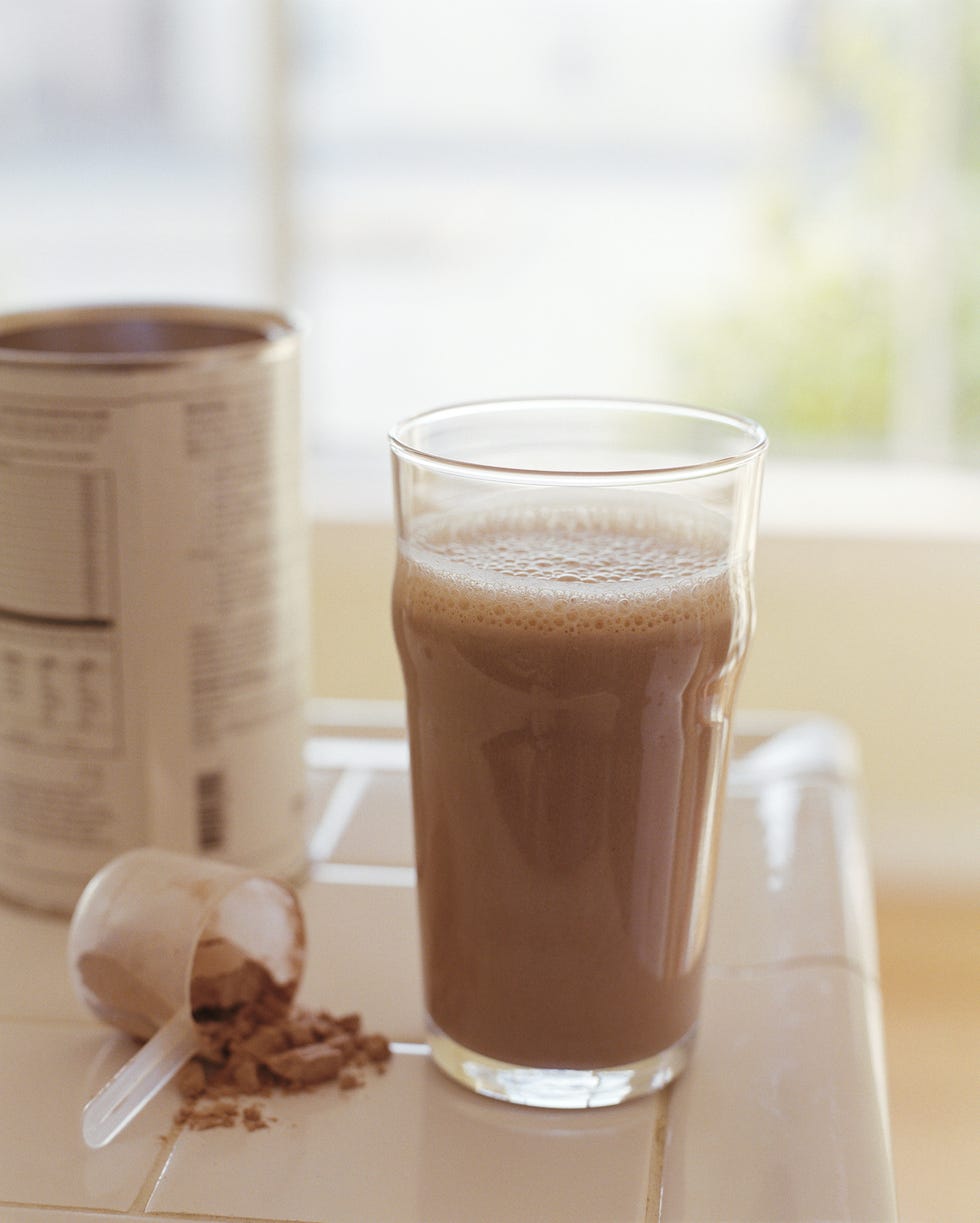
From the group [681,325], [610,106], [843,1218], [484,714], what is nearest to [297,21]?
[610,106]

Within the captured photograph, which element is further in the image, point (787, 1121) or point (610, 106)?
point (610, 106)

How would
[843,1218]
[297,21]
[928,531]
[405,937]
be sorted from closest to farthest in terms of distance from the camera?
[843,1218], [405,937], [928,531], [297,21]

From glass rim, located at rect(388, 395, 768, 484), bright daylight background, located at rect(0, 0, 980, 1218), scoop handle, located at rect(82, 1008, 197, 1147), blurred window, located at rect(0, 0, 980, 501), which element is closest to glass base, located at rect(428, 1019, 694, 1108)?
scoop handle, located at rect(82, 1008, 197, 1147)

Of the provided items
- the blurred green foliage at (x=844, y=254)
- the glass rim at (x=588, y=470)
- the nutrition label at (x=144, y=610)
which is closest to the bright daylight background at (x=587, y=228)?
the blurred green foliage at (x=844, y=254)

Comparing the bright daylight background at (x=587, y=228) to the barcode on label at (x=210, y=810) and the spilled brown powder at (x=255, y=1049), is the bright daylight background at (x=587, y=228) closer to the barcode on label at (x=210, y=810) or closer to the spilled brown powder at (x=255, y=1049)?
the barcode on label at (x=210, y=810)

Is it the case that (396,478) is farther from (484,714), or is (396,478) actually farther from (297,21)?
(297,21)

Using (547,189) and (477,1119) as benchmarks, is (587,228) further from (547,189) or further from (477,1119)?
(477,1119)

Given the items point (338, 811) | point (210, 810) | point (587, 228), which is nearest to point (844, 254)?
point (587, 228)
